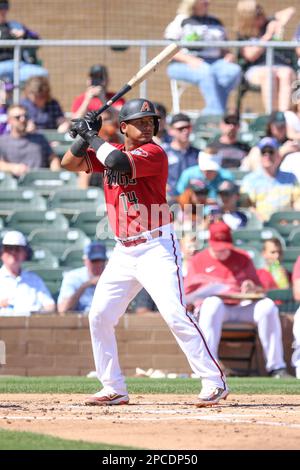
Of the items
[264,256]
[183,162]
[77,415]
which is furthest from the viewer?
[183,162]

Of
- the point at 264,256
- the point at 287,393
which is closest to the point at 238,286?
the point at 264,256

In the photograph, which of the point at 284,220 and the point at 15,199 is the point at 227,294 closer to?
the point at 284,220

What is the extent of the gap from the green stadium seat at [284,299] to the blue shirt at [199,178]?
1.75m

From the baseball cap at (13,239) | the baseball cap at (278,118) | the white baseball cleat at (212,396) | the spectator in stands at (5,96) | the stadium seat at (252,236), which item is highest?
the spectator in stands at (5,96)

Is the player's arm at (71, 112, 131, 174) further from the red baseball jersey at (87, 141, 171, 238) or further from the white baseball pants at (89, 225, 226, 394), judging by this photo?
the white baseball pants at (89, 225, 226, 394)

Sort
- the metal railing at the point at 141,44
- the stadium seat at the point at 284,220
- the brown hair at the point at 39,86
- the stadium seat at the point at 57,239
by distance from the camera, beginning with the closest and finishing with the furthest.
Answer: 1. the stadium seat at the point at 57,239
2. the stadium seat at the point at 284,220
3. the metal railing at the point at 141,44
4. the brown hair at the point at 39,86

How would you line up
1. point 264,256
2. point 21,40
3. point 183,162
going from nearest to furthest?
1. point 264,256
2. point 183,162
3. point 21,40

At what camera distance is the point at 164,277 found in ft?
23.5

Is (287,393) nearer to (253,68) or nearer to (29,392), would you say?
(29,392)

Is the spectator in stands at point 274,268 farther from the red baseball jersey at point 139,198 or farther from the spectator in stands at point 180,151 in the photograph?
the red baseball jersey at point 139,198

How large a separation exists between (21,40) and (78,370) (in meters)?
4.80

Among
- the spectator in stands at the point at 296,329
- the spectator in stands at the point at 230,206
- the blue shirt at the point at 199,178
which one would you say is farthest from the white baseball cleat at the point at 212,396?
the blue shirt at the point at 199,178

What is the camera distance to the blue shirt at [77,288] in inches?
464

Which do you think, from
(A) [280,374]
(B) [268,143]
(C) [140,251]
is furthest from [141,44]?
(C) [140,251]
